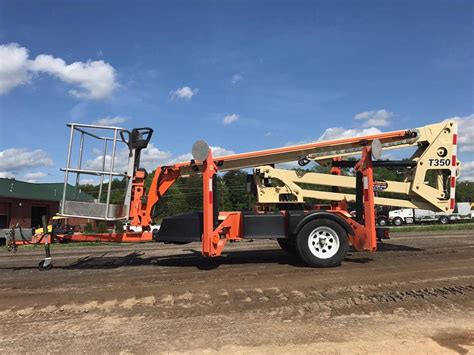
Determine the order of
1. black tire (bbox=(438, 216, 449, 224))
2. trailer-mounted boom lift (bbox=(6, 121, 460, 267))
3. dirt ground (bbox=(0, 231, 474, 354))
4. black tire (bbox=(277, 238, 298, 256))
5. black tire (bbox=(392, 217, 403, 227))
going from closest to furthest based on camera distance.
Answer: dirt ground (bbox=(0, 231, 474, 354))
trailer-mounted boom lift (bbox=(6, 121, 460, 267))
black tire (bbox=(277, 238, 298, 256))
black tire (bbox=(392, 217, 403, 227))
black tire (bbox=(438, 216, 449, 224))

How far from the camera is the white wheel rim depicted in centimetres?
906

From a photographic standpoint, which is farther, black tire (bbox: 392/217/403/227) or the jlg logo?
black tire (bbox: 392/217/403/227)

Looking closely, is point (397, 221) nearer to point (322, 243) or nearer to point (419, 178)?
point (419, 178)

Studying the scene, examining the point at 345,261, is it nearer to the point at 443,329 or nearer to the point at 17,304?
the point at 443,329

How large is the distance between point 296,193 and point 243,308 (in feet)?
17.7

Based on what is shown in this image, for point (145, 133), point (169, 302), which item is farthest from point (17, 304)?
point (145, 133)

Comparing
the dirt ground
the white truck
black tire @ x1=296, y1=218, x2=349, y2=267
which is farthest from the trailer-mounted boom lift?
the white truck

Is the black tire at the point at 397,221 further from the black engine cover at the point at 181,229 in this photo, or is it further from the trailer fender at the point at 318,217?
the black engine cover at the point at 181,229

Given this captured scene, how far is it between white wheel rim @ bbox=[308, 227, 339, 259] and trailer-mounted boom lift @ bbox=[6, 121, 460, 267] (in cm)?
2

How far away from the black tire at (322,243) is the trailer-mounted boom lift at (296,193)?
2cm

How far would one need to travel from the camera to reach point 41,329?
5066 millimetres

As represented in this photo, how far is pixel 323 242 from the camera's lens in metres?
9.16

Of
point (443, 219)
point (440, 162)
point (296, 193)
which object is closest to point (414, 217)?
point (443, 219)

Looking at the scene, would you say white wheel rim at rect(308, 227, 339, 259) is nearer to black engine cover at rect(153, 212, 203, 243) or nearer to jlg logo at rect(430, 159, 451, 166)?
black engine cover at rect(153, 212, 203, 243)
